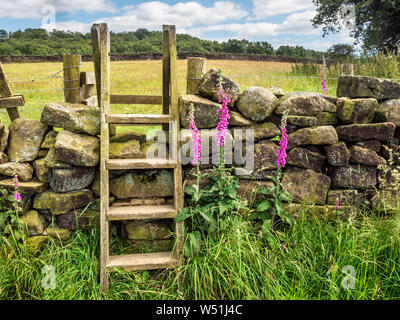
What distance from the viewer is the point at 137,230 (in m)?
3.90

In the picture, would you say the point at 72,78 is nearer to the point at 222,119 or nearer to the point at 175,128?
the point at 175,128

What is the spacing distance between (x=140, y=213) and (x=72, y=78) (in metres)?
2.18

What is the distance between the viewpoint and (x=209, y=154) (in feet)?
13.0

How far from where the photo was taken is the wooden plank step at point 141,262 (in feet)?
11.1

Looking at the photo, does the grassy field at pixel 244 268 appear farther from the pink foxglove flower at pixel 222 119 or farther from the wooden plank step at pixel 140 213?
the pink foxglove flower at pixel 222 119

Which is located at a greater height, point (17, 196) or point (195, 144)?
point (195, 144)

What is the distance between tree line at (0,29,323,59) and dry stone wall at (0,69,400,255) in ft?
6.62

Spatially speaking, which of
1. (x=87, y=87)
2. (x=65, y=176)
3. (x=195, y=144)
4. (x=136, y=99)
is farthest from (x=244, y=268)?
(x=87, y=87)

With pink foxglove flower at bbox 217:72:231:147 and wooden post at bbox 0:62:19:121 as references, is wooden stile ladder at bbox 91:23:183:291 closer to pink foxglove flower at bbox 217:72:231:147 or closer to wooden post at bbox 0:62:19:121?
pink foxglove flower at bbox 217:72:231:147

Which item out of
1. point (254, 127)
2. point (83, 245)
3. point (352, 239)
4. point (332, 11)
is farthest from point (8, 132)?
point (332, 11)

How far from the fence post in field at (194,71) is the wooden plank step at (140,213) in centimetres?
162

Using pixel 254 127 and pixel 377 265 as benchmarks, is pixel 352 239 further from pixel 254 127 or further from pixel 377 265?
pixel 254 127

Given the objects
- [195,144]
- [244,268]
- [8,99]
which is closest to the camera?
[244,268]

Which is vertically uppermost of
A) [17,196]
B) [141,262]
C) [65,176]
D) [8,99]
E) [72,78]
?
[72,78]
